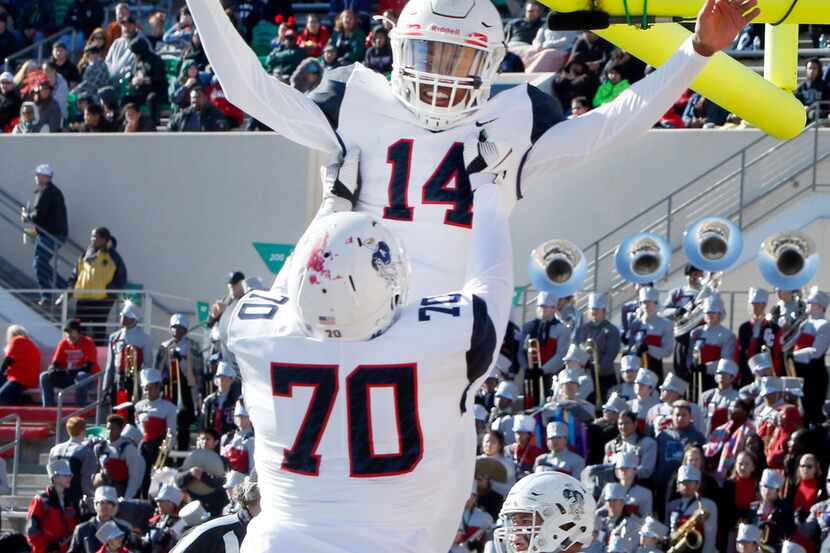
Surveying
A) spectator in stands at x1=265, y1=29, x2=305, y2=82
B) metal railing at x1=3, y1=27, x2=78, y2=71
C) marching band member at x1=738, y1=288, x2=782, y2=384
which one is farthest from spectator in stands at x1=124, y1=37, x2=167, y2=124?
marching band member at x1=738, y1=288, x2=782, y2=384

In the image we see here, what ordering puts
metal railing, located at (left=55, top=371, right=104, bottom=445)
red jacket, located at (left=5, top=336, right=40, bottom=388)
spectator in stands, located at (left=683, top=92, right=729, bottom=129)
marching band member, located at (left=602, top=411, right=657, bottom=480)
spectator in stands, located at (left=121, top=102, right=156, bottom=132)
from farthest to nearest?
spectator in stands, located at (left=121, top=102, right=156, bottom=132) → spectator in stands, located at (left=683, top=92, right=729, bottom=129) → red jacket, located at (left=5, top=336, right=40, bottom=388) → metal railing, located at (left=55, top=371, right=104, bottom=445) → marching band member, located at (left=602, top=411, right=657, bottom=480)

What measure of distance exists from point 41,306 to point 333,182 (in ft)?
37.8

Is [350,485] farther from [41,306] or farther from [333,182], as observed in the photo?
[41,306]

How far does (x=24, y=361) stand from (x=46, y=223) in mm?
2160

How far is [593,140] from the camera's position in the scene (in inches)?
238

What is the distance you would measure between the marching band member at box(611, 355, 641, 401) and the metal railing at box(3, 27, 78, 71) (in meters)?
8.67

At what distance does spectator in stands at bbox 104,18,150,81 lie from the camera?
1872cm

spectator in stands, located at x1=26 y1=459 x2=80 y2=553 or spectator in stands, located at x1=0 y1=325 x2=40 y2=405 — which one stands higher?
spectator in stands, located at x1=0 y1=325 x2=40 y2=405

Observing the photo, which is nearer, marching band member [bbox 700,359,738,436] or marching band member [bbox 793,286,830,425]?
marching band member [bbox 700,359,738,436]

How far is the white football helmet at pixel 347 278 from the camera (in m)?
4.66

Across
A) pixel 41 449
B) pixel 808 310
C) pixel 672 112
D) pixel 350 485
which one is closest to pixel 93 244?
pixel 41 449

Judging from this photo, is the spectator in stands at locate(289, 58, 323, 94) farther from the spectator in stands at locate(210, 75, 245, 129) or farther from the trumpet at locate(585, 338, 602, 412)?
the trumpet at locate(585, 338, 602, 412)

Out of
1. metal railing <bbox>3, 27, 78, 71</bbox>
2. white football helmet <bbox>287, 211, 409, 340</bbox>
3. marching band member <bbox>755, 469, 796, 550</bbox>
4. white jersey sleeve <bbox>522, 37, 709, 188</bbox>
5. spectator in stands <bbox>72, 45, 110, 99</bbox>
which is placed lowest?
marching band member <bbox>755, 469, 796, 550</bbox>

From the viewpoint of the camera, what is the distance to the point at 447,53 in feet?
19.3
